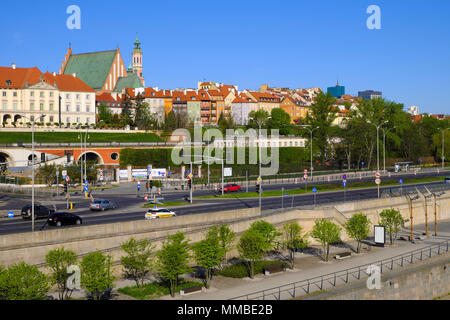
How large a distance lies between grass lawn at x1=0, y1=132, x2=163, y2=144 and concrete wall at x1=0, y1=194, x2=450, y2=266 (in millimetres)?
55960

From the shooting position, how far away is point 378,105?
105688mm

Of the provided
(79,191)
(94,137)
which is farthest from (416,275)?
(94,137)

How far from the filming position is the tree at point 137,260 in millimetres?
29000

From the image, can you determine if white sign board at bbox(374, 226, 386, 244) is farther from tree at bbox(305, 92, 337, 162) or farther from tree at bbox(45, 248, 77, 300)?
tree at bbox(305, 92, 337, 162)

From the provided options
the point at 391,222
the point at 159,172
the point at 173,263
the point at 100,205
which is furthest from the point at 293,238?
the point at 159,172

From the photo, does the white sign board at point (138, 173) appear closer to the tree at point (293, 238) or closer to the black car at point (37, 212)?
the black car at point (37, 212)

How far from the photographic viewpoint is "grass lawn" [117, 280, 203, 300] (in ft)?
90.3

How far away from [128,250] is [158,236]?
13.8ft

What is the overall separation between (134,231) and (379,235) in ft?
64.1

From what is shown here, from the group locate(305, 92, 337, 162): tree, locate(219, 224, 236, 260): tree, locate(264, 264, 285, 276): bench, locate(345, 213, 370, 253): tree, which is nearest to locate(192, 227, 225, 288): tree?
locate(219, 224, 236, 260): tree

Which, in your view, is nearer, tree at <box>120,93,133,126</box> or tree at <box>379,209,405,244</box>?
tree at <box>379,209,405,244</box>

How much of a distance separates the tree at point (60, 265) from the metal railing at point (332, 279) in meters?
8.56

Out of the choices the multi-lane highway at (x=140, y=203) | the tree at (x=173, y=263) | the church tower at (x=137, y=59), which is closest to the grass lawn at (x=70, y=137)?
the multi-lane highway at (x=140, y=203)
